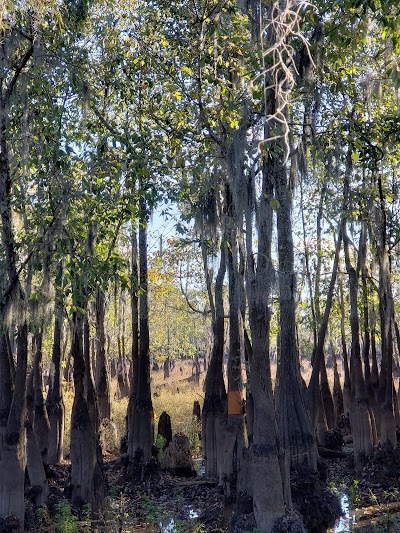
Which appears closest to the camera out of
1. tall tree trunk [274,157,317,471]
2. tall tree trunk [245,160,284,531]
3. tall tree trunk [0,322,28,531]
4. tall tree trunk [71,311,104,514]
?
tall tree trunk [245,160,284,531]

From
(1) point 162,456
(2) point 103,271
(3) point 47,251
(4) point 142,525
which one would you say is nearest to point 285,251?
(2) point 103,271

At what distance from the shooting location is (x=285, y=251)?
38.6ft

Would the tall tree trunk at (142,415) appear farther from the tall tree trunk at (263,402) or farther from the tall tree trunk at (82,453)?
the tall tree trunk at (263,402)

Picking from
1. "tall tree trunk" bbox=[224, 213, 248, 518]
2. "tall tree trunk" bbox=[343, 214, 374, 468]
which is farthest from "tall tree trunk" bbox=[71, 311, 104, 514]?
"tall tree trunk" bbox=[343, 214, 374, 468]

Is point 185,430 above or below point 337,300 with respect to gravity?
below

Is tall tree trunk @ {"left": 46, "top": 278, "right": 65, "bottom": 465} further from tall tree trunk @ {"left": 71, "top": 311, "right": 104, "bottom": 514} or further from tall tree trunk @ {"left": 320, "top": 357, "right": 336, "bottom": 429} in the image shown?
tall tree trunk @ {"left": 320, "top": 357, "right": 336, "bottom": 429}

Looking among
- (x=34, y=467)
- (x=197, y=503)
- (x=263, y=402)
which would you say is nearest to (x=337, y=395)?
(x=197, y=503)

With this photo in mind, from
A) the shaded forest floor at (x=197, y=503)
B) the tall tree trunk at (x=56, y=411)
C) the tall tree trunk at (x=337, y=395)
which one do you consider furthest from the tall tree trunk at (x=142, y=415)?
Answer: the tall tree trunk at (x=337, y=395)

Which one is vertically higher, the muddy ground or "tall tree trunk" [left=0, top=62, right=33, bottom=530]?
"tall tree trunk" [left=0, top=62, right=33, bottom=530]

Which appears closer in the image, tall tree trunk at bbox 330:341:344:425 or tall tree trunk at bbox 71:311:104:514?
tall tree trunk at bbox 71:311:104:514

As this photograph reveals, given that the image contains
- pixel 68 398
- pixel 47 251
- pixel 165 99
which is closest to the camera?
pixel 47 251

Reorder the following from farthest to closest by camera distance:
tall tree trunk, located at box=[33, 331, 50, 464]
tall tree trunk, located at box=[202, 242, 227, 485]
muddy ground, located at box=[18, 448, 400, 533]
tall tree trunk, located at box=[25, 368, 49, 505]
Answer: tall tree trunk, located at box=[33, 331, 50, 464], tall tree trunk, located at box=[202, 242, 227, 485], tall tree trunk, located at box=[25, 368, 49, 505], muddy ground, located at box=[18, 448, 400, 533]

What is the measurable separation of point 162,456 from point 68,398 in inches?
341

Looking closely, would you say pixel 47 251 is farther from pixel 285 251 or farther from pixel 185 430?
pixel 185 430
